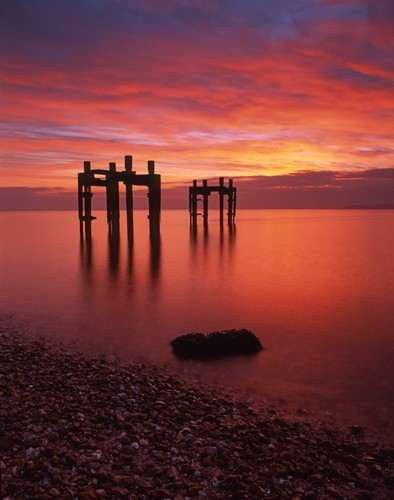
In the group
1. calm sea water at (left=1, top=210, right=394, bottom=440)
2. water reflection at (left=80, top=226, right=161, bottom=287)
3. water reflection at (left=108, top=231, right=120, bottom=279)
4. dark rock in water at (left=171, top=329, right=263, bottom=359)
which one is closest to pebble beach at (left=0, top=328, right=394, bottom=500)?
calm sea water at (left=1, top=210, right=394, bottom=440)

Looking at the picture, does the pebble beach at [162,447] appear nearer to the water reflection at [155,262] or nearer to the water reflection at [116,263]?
the water reflection at [116,263]

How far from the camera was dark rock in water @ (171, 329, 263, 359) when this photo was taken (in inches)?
291

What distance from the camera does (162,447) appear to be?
4.16m

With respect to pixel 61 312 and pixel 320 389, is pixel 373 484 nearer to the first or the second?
pixel 320 389

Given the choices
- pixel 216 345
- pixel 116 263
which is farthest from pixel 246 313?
pixel 116 263

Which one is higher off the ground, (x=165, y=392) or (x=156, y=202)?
(x=156, y=202)

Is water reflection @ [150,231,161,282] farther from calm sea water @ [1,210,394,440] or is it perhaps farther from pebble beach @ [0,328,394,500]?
pebble beach @ [0,328,394,500]

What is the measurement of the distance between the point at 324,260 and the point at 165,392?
20.7 m

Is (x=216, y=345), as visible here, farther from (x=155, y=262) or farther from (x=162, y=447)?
(x=155, y=262)

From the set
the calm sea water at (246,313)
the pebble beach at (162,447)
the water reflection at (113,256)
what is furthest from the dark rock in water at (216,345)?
the water reflection at (113,256)

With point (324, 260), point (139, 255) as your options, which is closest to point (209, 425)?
point (139, 255)

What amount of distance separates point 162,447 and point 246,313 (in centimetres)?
729

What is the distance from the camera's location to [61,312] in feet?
35.7

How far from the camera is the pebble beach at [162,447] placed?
354 centimetres
